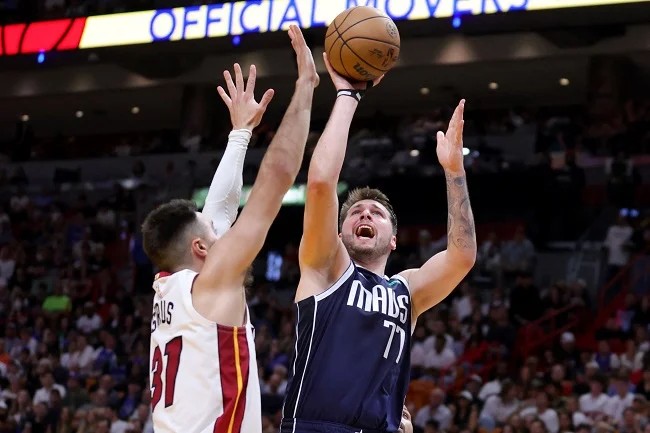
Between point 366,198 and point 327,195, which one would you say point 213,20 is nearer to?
point 366,198

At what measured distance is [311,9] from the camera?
15.9m

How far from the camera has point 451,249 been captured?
5277 millimetres

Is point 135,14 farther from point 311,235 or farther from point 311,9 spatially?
point 311,235

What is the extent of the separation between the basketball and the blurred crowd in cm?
765

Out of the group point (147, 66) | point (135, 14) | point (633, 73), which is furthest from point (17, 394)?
point (633, 73)

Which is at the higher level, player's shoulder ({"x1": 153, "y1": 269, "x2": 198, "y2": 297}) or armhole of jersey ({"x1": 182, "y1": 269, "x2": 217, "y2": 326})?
player's shoulder ({"x1": 153, "y1": 269, "x2": 198, "y2": 297})

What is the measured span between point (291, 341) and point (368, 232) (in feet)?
37.0

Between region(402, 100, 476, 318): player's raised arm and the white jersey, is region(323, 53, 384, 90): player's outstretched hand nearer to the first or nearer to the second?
region(402, 100, 476, 318): player's raised arm

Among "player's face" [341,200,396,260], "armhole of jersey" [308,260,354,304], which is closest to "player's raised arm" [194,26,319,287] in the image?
"armhole of jersey" [308,260,354,304]

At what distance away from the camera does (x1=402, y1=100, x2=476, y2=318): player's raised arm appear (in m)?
5.23

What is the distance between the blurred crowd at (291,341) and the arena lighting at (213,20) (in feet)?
12.4

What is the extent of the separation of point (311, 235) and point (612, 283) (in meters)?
12.5

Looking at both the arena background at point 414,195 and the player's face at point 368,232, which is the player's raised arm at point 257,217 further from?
the arena background at point 414,195

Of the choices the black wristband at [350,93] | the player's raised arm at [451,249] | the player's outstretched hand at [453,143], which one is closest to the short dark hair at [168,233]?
the black wristband at [350,93]
